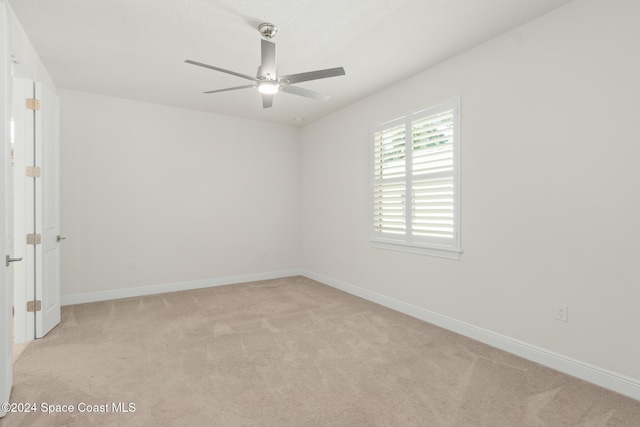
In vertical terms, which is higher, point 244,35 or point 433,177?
point 244,35

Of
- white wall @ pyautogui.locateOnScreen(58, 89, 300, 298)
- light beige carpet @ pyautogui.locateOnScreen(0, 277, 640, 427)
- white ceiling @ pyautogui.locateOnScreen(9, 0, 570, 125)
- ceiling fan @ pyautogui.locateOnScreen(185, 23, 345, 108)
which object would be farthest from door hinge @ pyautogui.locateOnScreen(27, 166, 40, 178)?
ceiling fan @ pyautogui.locateOnScreen(185, 23, 345, 108)

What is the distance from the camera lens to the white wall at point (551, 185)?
2.22 metres

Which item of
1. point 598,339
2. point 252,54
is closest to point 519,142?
point 598,339

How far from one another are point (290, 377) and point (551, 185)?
2.53 meters

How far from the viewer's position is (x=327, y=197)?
17.8 ft

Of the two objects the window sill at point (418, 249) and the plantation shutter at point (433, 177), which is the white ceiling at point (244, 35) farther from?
the window sill at point (418, 249)

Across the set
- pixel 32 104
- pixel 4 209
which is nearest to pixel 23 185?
pixel 32 104

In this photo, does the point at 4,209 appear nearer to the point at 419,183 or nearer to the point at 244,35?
the point at 244,35

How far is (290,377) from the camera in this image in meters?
2.43

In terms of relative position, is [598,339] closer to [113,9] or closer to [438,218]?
[438,218]

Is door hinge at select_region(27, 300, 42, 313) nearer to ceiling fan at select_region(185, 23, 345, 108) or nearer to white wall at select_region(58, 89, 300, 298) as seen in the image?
white wall at select_region(58, 89, 300, 298)

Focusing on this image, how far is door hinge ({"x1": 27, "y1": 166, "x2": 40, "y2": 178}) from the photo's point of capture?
3.07 metres

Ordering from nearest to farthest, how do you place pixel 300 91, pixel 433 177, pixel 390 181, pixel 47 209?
1. pixel 300 91
2. pixel 47 209
3. pixel 433 177
4. pixel 390 181

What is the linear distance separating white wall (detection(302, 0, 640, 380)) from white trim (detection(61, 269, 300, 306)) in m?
2.81
